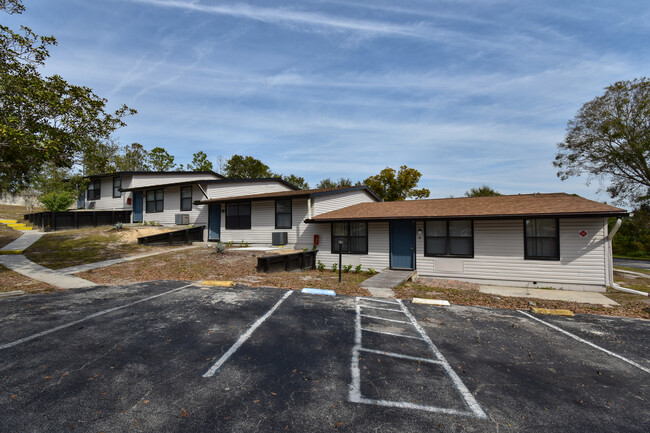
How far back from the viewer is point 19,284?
9.66m

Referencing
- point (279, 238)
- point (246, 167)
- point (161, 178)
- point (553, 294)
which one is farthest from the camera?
point (246, 167)

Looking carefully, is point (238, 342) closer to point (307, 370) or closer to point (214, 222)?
point (307, 370)

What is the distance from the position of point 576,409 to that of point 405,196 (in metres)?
38.7

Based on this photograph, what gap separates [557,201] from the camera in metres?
13.8

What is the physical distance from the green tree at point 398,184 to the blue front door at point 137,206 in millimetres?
26654

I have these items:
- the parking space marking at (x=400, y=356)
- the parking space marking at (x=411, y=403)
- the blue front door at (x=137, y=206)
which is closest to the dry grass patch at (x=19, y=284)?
the parking space marking at (x=411, y=403)

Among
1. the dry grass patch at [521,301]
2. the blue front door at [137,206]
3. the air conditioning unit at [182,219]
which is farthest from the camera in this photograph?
the blue front door at [137,206]

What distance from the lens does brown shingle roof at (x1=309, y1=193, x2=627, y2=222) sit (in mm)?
12172

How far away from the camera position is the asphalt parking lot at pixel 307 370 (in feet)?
11.7

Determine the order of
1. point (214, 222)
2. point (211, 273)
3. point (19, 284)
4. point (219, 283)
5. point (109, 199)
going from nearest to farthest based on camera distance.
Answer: point (19, 284) → point (219, 283) → point (211, 273) → point (214, 222) → point (109, 199)

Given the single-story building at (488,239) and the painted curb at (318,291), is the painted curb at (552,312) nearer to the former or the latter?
the single-story building at (488,239)

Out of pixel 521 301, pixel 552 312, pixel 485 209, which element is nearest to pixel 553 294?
pixel 521 301

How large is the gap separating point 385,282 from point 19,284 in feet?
42.0

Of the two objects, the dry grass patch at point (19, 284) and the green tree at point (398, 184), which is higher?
the green tree at point (398, 184)
